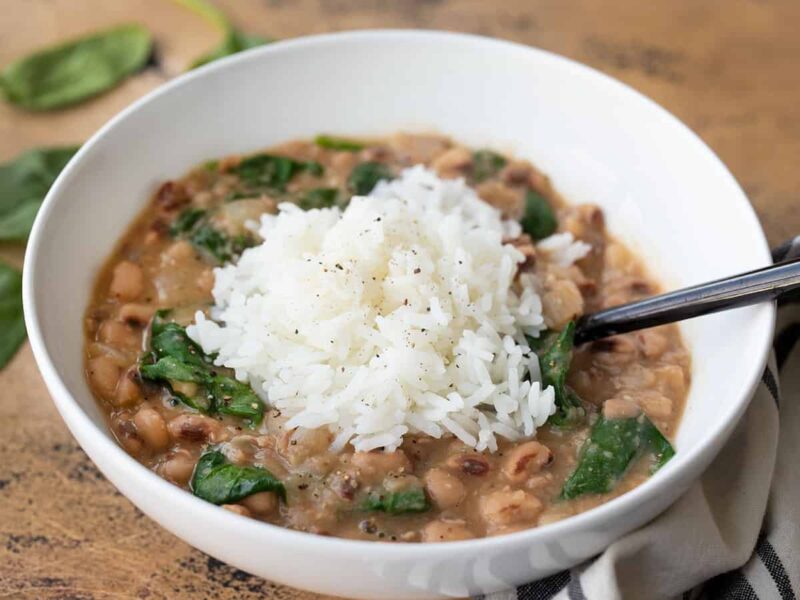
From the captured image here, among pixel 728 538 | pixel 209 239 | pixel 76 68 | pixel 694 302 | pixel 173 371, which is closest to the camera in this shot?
pixel 728 538

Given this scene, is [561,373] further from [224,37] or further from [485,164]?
[224,37]

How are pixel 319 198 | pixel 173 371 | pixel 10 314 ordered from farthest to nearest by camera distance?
pixel 319 198 → pixel 10 314 → pixel 173 371

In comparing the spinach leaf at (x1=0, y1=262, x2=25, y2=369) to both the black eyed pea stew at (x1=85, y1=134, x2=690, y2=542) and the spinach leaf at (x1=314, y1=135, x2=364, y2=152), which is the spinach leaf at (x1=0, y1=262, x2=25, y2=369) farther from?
the spinach leaf at (x1=314, y1=135, x2=364, y2=152)

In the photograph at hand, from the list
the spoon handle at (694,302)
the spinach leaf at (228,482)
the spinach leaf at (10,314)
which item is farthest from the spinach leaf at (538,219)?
the spinach leaf at (10,314)

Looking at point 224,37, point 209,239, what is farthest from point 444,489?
point 224,37

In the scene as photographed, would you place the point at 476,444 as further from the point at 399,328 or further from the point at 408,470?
the point at 399,328

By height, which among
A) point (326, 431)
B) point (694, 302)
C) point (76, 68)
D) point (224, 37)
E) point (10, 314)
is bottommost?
point (10, 314)

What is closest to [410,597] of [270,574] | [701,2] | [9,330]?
[270,574]
